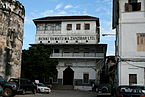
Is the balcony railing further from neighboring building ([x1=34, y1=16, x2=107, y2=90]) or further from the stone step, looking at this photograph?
the stone step

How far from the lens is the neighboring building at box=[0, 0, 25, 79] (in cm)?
3284

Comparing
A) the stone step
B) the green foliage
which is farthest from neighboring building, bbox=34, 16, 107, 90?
the green foliage

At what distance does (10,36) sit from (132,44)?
618 inches

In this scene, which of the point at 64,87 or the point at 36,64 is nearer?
the point at 36,64

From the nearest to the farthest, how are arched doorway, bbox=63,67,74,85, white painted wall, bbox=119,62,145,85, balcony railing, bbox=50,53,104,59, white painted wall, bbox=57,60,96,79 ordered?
1. white painted wall, bbox=119,62,145,85
2. balcony railing, bbox=50,53,104,59
3. white painted wall, bbox=57,60,96,79
4. arched doorway, bbox=63,67,74,85

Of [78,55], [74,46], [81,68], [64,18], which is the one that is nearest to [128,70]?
[81,68]

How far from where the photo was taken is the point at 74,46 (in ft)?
170

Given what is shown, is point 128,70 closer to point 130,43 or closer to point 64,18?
point 130,43

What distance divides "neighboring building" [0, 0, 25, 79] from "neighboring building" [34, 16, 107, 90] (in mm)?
15792

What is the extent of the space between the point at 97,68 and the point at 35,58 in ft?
41.4

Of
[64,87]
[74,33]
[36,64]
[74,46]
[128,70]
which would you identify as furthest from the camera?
[74,33]

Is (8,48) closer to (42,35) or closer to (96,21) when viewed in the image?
(42,35)

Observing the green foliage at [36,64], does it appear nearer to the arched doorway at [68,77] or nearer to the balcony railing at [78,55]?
the balcony railing at [78,55]

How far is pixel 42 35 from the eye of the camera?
53.5 metres
